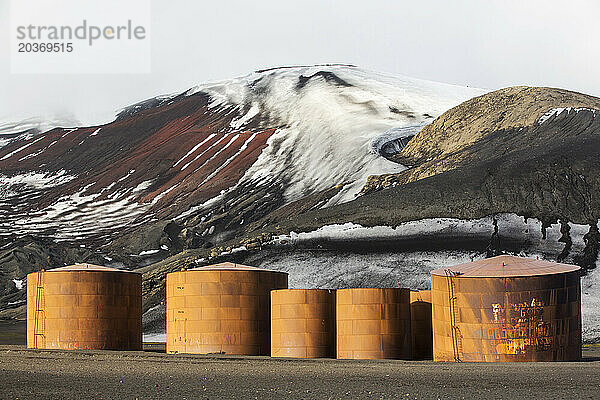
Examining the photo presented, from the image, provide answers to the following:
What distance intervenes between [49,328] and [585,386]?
23.9 m

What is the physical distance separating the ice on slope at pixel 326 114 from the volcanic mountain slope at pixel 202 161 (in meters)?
0.18

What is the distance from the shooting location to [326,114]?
107438 mm

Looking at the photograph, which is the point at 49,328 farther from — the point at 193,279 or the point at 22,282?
the point at 22,282

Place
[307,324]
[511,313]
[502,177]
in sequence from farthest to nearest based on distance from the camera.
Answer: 1. [502,177]
2. [307,324]
3. [511,313]

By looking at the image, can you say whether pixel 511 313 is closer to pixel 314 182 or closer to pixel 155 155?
pixel 314 182

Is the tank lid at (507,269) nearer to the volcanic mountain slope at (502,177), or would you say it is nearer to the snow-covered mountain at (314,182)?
the snow-covered mountain at (314,182)

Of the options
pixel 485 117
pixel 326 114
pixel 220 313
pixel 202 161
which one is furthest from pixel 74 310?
pixel 326 114

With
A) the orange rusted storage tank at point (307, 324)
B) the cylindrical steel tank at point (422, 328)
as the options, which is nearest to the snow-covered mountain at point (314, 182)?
the cylindrical steel tank at point (422, 328)

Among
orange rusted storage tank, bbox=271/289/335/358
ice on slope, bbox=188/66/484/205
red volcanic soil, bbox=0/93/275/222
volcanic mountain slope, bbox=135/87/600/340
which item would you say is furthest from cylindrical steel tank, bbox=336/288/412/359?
red volcanic soil, bbox=0/93/275/222

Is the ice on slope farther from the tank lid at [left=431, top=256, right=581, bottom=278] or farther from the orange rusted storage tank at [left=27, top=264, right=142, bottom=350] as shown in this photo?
the tank lid at [left=431, top=256, right=581, bottom=278]

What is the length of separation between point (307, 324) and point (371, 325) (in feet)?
8.12

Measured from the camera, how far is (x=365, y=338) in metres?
39.1

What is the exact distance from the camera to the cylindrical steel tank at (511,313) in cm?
3566

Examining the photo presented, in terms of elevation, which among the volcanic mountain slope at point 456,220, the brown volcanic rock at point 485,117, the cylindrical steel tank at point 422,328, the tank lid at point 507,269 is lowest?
the cylindrical steel tank at point 422,328
